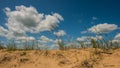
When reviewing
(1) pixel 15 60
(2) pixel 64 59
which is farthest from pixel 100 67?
(1) pixel 15 60

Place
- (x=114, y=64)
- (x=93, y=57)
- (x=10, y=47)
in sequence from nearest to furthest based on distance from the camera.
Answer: (x=114, y=64) < (x=93, y=57) < (x=10, y=47)

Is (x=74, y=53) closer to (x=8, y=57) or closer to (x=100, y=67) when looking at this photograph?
(x=100, y=67)

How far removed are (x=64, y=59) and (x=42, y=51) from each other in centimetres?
104

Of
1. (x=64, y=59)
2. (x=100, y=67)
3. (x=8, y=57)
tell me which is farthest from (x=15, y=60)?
(x=100, y=67)

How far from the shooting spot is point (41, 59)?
21.1 feet

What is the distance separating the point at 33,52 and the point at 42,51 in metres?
0.33

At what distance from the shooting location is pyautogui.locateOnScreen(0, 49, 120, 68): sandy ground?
5.55 m

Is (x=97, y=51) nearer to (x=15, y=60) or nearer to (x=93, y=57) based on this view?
(x=93, y=57)

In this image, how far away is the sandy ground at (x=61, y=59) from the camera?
5.55 m

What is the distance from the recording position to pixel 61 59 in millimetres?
6223

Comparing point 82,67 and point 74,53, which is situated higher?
point 74,53

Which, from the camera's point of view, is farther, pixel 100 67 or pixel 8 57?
pixel 8 57

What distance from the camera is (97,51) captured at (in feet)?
20.1

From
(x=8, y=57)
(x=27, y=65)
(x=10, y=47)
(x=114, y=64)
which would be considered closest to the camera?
(x=114, y=64)
